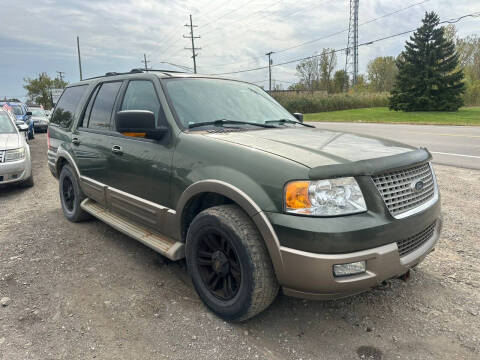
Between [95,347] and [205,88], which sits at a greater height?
[205,88]

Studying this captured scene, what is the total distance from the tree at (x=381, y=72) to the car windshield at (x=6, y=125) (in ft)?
210

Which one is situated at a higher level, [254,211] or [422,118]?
[422,118]

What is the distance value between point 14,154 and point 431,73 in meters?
36.8

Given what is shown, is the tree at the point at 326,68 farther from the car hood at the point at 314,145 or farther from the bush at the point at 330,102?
the car hood at the point at 314,145

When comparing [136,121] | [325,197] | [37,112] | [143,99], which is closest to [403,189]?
[325,197]

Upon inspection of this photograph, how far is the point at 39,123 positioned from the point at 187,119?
21162 mm

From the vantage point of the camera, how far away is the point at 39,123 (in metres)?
20.8

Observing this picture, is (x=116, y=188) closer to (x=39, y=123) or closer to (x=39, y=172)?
(x=39, y=172)

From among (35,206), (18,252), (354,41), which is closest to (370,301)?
(18,252)

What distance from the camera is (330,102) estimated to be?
44719 millimetres

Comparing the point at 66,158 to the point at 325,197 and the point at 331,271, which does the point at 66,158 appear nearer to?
the point at 325,197

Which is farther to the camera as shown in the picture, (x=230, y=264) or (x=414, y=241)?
(x=230, y=264)

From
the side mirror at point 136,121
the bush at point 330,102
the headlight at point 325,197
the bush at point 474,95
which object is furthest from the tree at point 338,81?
the headlight at point 325,197

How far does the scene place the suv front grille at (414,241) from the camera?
2.28 metres
